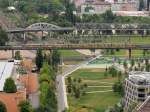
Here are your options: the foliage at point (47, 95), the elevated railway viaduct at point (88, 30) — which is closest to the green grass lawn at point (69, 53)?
the elevated railway viaduct at point (88, 30)

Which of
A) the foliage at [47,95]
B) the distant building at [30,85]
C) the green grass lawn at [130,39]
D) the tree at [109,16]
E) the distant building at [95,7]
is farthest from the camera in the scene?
the distant building at [95,7]

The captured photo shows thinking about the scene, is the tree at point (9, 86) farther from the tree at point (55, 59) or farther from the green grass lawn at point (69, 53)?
the green grass lawn at point (69, 53)

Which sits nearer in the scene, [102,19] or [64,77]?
[64,77]

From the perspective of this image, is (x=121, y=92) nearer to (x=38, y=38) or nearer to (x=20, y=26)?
(x=38, y=38)

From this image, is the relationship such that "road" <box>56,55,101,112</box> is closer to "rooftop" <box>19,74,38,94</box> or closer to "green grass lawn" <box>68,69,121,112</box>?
"green grass lawn" <box>68,69,121,112</box>

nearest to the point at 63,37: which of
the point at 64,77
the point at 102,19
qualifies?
the point at 102,19

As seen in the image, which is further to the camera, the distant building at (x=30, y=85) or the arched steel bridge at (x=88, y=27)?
the arched steel bridge at (x=88, y=27)

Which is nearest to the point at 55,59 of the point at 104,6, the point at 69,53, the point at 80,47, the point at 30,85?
the point at 80,47

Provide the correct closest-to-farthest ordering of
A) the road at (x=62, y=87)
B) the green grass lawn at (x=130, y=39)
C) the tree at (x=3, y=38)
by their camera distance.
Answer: the road at (x=62, y=87), the tree at (x=3, y=38), the green grass lawn at (x=130, y=39)
